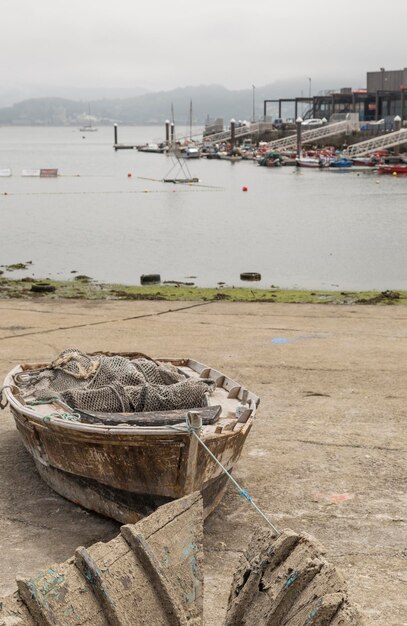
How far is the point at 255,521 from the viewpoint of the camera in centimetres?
1033

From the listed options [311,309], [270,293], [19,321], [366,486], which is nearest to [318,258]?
[270,293]

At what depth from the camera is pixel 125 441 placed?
9289 millimetres

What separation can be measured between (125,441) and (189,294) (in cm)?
1907

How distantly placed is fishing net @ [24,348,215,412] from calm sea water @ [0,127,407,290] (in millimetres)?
22576

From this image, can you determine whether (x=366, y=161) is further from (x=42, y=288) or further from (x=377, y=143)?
(x=42, y=288)

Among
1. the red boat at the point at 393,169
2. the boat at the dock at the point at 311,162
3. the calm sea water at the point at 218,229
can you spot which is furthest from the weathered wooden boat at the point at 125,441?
the boat at the dock at the point at 311,162

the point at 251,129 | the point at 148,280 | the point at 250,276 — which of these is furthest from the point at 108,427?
the point at 251,129

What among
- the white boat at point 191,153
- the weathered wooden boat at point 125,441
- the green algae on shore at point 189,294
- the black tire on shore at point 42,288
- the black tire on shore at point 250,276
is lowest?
the black tire on shore at point 250,276

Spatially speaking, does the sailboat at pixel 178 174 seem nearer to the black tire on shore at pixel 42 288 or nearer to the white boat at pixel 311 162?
the white boat at pixel 311 162

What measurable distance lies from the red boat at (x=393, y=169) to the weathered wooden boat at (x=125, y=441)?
86261mm

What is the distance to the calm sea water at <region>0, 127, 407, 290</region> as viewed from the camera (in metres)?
38.7

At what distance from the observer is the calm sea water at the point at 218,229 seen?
1524 inches

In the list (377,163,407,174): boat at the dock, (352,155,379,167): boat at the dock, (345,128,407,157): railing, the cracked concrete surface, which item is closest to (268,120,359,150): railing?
(345,128,407,157): railing

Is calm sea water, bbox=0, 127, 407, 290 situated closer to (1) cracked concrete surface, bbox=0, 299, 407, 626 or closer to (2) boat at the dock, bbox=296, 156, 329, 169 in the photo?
(2) boat at the dock, bbox=296, 156, 329, 169
